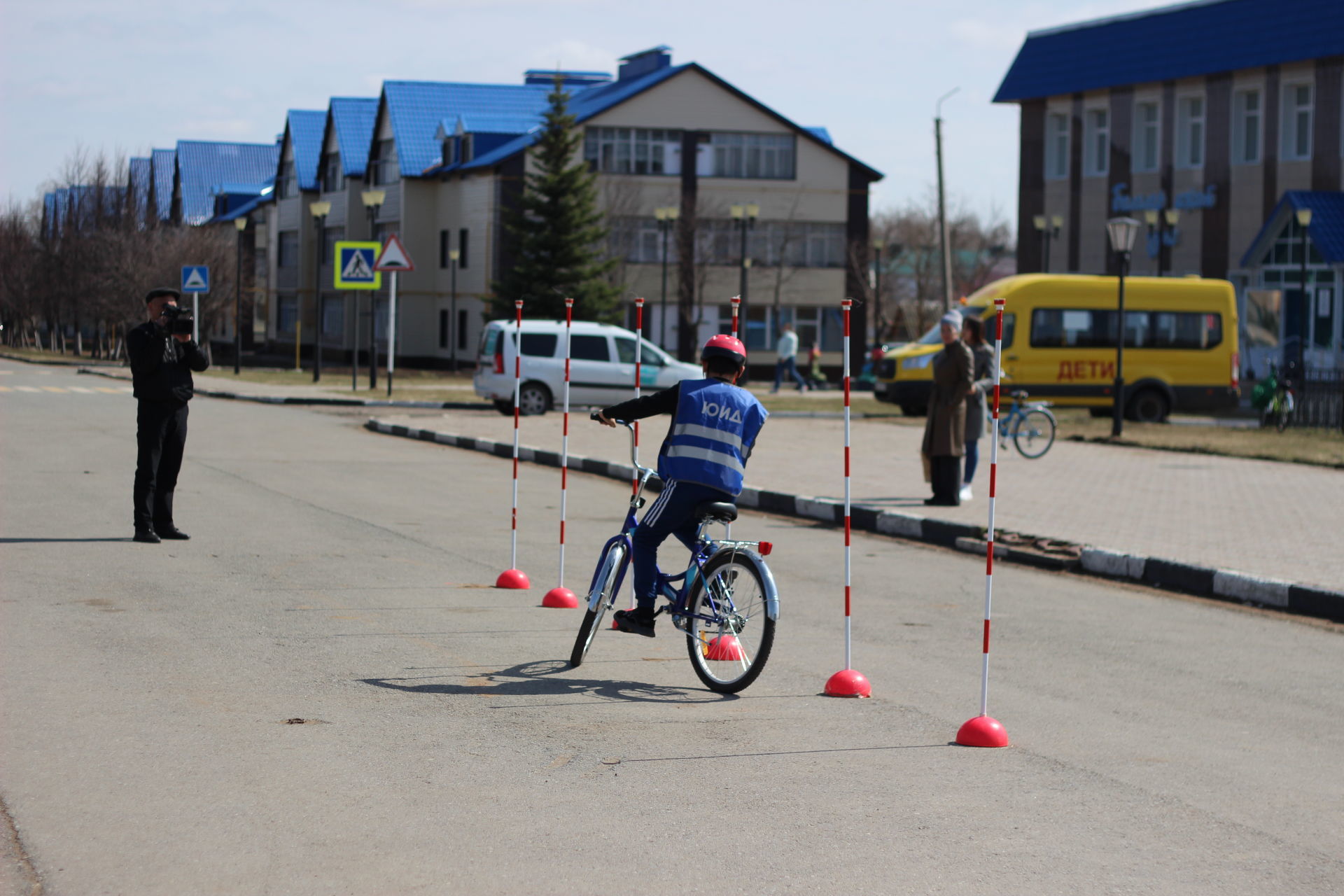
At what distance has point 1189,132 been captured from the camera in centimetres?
4309

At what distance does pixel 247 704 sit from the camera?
6.36 m

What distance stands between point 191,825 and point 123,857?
33cm

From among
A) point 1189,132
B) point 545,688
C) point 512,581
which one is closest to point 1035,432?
point 512,581

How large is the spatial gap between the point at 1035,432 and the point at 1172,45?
2607 cm

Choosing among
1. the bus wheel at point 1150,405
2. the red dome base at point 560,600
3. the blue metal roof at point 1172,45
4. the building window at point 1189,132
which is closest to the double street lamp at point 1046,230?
the blue metal roof at point 1172,45

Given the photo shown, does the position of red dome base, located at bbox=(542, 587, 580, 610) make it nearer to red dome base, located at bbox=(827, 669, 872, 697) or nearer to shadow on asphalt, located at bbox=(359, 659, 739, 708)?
shadow on asphalt, located at bbox=(359, 659, 739, 708)

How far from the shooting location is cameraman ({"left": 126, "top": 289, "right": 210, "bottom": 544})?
11086 mm

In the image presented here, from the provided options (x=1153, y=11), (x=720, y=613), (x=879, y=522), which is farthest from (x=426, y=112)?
(x=720, y=613)

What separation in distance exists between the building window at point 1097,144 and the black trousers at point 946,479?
33.4 m

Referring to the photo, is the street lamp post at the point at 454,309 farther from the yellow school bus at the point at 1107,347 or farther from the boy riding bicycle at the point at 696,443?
the boy riding bicycle at the point at 696,443

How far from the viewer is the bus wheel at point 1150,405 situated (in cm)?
3012

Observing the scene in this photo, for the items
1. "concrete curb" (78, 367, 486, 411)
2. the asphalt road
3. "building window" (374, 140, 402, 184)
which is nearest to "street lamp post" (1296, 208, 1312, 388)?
"concrete curb" (78, 367, 486, 411)

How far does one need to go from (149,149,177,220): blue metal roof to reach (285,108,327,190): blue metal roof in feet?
80.1

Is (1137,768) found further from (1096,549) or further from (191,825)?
(1096,549)
